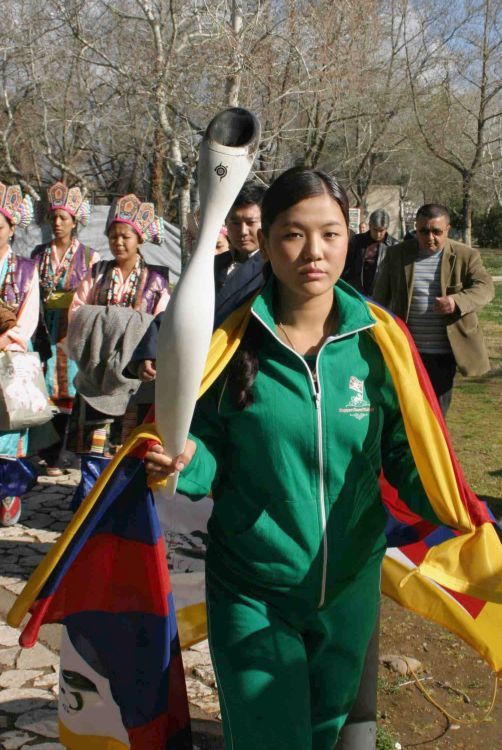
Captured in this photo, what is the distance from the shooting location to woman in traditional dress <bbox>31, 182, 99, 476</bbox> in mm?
7383

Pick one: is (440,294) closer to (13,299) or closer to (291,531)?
(13,299)

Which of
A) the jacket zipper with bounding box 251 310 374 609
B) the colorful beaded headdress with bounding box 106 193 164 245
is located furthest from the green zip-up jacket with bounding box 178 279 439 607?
the colorful beaded headdress with bounding box 106 193 164 245

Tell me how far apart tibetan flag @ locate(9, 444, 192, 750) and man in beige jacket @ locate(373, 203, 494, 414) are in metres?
4.19

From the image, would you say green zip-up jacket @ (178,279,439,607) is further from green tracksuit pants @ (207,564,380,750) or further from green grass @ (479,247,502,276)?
green grass @ (479,247,502,276)

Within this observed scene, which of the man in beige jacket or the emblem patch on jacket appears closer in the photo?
the emblem patch on jacket

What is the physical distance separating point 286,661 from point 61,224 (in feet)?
19.1

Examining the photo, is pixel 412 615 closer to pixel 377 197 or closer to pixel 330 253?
pixel 330 253

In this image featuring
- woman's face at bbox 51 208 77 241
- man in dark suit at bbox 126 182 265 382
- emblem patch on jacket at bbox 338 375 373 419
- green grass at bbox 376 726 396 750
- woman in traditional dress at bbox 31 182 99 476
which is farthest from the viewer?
woman's face at bbox 51 208 77 241

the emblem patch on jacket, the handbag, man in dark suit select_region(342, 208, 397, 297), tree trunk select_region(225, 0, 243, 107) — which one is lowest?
the handbag

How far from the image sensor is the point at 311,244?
2.34 meters

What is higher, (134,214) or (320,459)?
(134,214)

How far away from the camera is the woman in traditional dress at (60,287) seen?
24.2 feet

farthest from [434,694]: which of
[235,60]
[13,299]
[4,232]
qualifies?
[235,60]

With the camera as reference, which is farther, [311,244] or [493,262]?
[493,262]
